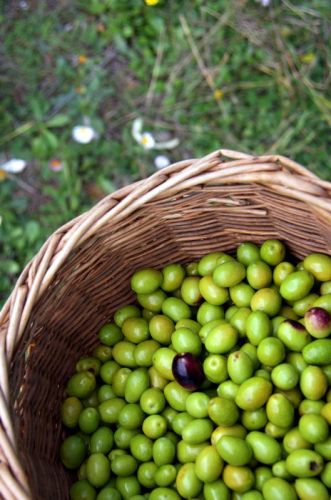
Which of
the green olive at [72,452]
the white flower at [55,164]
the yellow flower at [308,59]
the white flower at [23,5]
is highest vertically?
the white flower at [23,5]

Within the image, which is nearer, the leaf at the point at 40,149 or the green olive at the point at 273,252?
the green olive at the point at 273,252

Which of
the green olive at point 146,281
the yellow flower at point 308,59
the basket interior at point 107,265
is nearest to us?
the basket interior at point 107,265

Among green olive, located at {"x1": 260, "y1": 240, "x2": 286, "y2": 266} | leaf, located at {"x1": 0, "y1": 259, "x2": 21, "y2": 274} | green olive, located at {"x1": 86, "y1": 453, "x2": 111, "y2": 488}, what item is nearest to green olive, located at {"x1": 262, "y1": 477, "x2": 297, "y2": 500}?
green olive, located at {"x1": 86, "y1": 453, "x2": 111, "y2": 488}

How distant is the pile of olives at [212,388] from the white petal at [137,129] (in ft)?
3.17

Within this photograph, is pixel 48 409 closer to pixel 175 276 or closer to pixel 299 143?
pixel 175 276

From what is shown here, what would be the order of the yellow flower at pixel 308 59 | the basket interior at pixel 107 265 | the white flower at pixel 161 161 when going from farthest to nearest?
1. the yellow flower at pixel 308 59
2. the white flower at pixel 161 161
3. the basket interior at pixel 107 265

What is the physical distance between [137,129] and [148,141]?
78 mm

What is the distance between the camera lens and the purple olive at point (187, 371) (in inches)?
57.9

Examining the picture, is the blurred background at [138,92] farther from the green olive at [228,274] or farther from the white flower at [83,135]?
the green olive at [228,274]

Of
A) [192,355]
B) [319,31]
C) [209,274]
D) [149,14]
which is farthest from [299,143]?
[192,355]

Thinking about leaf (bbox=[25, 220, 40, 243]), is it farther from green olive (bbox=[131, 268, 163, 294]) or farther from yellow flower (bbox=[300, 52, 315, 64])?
yellow flower (bbox=[300, 52, 315, 64])

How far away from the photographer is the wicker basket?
1.35m

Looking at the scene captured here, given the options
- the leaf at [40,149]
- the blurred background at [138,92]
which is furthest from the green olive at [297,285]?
the leaf at [40,149]

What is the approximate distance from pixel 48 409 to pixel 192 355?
0.40 meters
